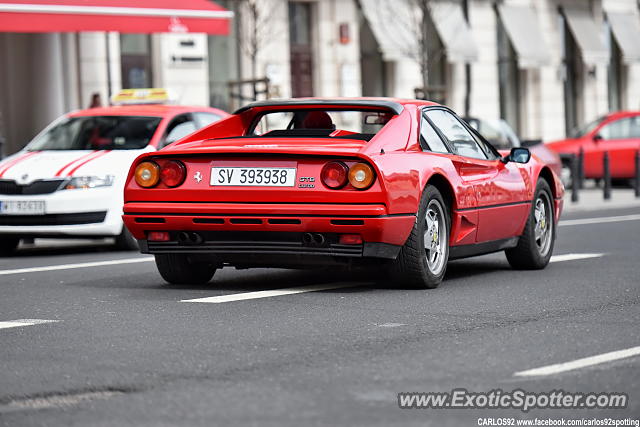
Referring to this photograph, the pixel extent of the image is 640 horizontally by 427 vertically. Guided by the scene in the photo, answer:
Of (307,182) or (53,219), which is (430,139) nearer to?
(307,182)

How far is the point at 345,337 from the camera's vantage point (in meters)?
7.47

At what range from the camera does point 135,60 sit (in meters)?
28.3

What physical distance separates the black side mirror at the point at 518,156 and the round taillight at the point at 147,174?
2.69 meters

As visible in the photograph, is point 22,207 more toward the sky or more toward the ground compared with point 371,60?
more toward the ground

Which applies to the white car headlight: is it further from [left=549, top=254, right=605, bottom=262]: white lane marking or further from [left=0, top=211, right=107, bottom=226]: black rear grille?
[left=549, top=254, right=605, bottom=262]: white lane marking

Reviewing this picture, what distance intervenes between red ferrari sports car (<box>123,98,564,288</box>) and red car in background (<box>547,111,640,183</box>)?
1879 centimetres

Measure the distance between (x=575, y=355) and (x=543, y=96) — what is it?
109ft

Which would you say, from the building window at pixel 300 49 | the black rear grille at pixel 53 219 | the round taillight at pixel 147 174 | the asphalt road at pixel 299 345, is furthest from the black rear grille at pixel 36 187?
the building window at pixel 300 49

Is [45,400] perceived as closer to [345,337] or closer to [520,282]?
[345,337]

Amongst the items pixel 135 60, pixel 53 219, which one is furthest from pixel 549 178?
pixel 135 60

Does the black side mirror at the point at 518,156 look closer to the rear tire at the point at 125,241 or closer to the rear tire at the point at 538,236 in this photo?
the rear tire at the point at 538,236

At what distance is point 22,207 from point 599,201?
501 inches

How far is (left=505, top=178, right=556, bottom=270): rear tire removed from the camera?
11406 mm

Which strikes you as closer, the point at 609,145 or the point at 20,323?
the point at 20,323
